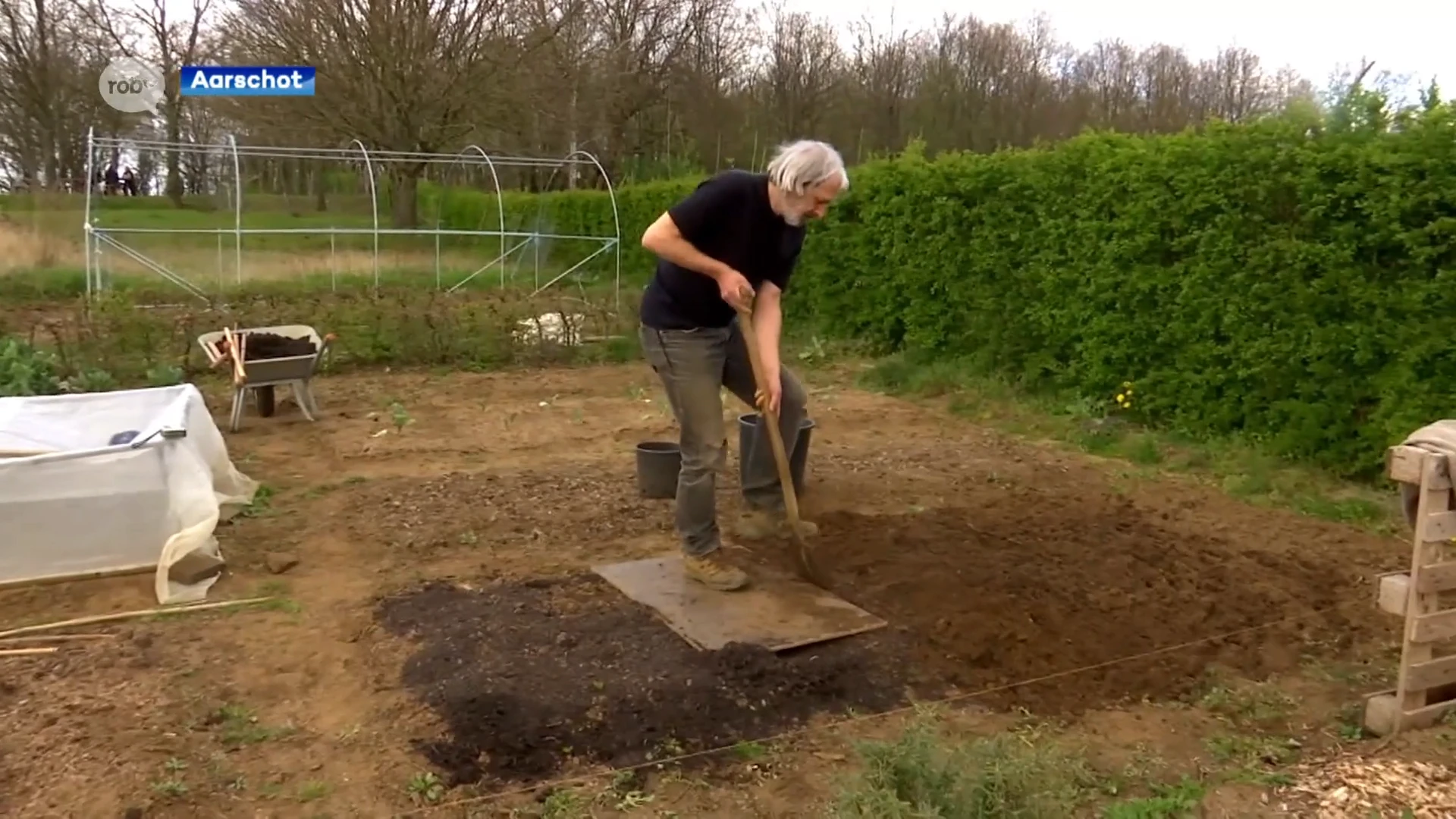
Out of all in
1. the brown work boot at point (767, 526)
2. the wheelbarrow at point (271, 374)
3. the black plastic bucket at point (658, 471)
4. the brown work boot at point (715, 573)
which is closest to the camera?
the brown work boot at point (715, 573)

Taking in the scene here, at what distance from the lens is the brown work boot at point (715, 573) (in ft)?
13.4

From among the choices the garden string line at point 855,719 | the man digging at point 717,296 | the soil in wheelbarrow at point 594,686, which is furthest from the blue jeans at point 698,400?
the garden string line at point 855,719

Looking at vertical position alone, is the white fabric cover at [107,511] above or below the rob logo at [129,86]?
below

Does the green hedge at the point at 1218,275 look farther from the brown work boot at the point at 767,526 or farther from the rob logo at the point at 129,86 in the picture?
the rob logo at the point at 129,86

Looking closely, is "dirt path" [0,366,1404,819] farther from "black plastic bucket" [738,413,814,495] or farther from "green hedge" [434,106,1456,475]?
"green hedge" [434,106,1456,475]

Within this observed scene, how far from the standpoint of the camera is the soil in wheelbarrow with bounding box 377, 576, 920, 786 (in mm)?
2994

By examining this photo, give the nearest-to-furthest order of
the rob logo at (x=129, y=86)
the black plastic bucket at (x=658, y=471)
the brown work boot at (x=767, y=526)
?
1. the brown work boot at (x=767, y=526)
2. the black plastic bucket at (x=658, y=471)
3. the rob logo at (x=129, y=86)

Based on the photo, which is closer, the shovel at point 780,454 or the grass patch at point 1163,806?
the grass patch at point 1163,806

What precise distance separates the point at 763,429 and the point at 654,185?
40.0ft

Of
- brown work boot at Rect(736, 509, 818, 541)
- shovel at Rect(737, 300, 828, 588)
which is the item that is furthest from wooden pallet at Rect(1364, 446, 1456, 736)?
brown work boot at Rect(736, 509, 818, 541)

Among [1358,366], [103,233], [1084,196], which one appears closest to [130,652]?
[1358,366]

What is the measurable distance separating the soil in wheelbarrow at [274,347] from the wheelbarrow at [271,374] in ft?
0.13

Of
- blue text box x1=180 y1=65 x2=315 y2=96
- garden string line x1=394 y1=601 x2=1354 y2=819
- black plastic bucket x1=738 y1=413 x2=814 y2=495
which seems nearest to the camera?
garden string line x1=394 y1=601 x2=1354 y2=819

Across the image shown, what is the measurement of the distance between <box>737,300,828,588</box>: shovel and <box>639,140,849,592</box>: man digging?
0.10 feet
